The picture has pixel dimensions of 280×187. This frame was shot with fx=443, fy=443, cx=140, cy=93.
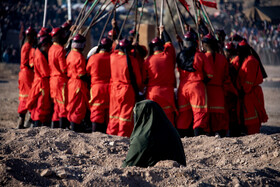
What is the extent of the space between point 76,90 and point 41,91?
0.86m

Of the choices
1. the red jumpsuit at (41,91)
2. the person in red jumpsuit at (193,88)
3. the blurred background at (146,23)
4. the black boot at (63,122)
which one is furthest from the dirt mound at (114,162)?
the blurred background at (146,23)

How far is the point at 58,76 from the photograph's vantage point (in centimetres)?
801

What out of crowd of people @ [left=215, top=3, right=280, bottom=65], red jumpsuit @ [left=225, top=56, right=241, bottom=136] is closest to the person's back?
red jumpsuit @ [left=225, top=56, right=241, bottom=136]

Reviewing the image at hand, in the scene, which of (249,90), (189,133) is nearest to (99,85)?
(189,133)

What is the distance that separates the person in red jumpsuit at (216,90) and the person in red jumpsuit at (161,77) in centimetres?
64

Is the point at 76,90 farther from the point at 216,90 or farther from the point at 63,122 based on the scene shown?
the point at 216,90

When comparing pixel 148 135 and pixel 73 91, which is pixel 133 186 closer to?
pixel 148 135

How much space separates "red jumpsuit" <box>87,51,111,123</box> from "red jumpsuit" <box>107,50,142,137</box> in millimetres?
187

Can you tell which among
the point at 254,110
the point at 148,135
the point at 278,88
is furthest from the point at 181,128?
the point at 278,88

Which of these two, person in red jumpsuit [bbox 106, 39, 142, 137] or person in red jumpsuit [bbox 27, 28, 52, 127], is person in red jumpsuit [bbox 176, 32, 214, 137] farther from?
person in red jumpsuit [bbox 27, 28, 52, 127]

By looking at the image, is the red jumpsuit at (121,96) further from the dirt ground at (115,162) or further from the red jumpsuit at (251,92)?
the red jumpsuit at (251,92)

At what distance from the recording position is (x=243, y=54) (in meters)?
8.05

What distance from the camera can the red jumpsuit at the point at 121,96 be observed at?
7.34 m

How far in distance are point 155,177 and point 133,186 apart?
0.24 m
